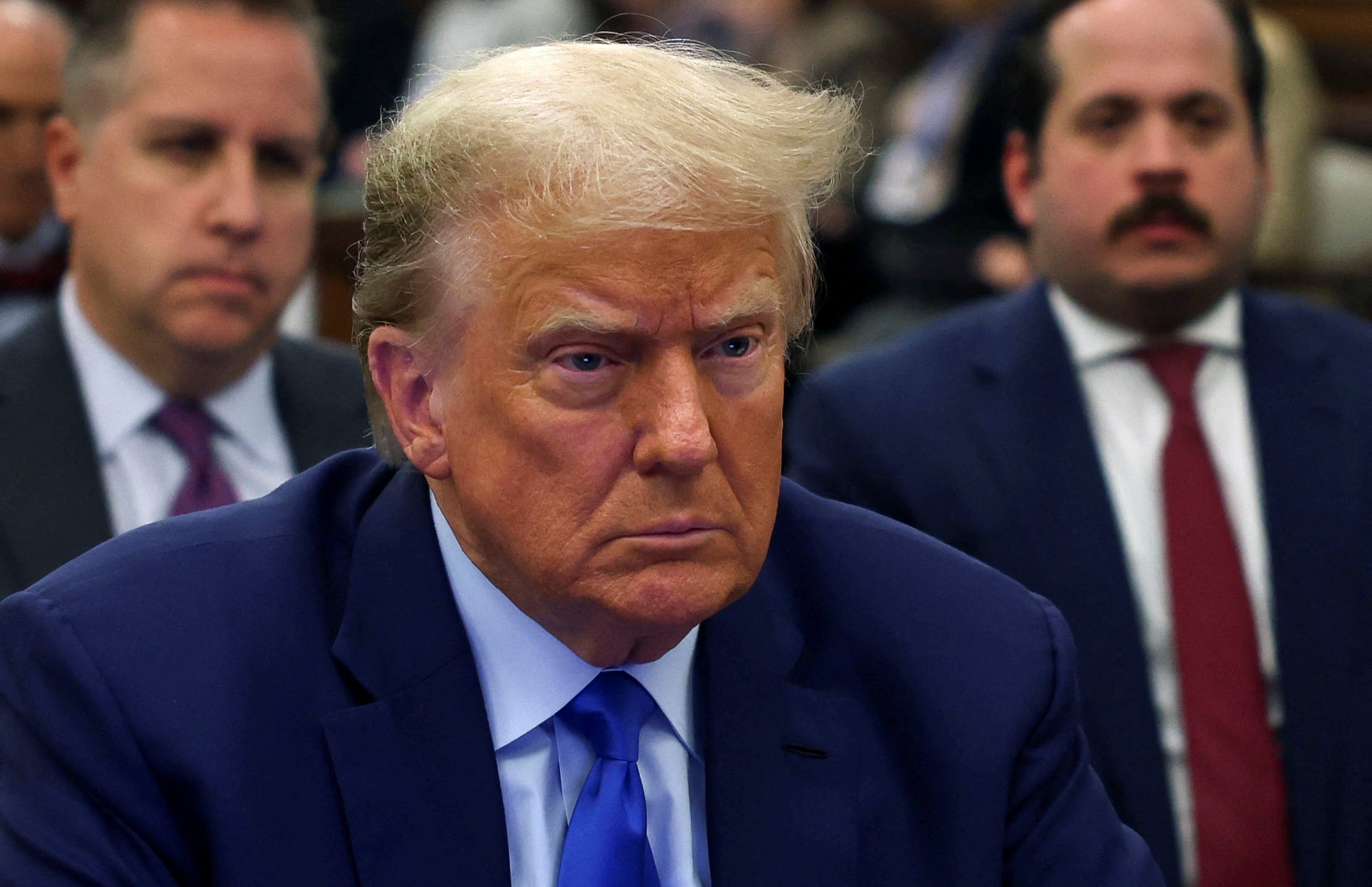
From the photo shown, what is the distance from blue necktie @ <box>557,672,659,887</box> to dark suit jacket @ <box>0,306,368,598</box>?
93cm

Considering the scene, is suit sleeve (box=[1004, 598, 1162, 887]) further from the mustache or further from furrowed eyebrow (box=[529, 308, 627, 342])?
the mustache

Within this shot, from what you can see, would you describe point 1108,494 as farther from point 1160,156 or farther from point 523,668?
point 523,668

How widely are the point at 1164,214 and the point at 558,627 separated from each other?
1410mm

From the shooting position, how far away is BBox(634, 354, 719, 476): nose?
5.06 ft

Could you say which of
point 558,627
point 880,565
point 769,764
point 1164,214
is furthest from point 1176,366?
point 558,627

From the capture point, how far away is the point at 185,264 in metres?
2.66

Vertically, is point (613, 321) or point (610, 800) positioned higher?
point (613, 321)

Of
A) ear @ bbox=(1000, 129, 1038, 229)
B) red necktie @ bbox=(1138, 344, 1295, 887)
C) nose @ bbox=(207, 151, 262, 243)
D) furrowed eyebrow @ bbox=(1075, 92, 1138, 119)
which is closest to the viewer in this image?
red necktie @ bbox=(1138, 344, 1295, 887)

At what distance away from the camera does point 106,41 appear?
9.14 ft

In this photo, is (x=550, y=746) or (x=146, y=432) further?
(x=146, y=432)

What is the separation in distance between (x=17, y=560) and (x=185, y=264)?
19.8 inches

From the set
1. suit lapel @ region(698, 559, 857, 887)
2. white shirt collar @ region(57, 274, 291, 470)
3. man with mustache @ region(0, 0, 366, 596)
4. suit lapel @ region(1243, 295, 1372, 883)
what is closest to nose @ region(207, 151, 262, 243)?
man with mustache @ region(0, 0, 366, 596)

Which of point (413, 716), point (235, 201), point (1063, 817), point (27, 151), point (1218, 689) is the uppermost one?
point (27, 151)

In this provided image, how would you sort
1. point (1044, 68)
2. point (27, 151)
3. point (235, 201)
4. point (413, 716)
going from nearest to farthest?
1. point (413, 716)
2. point (235, 201)
3. point (1044, 68)
4. point (27, 151)
